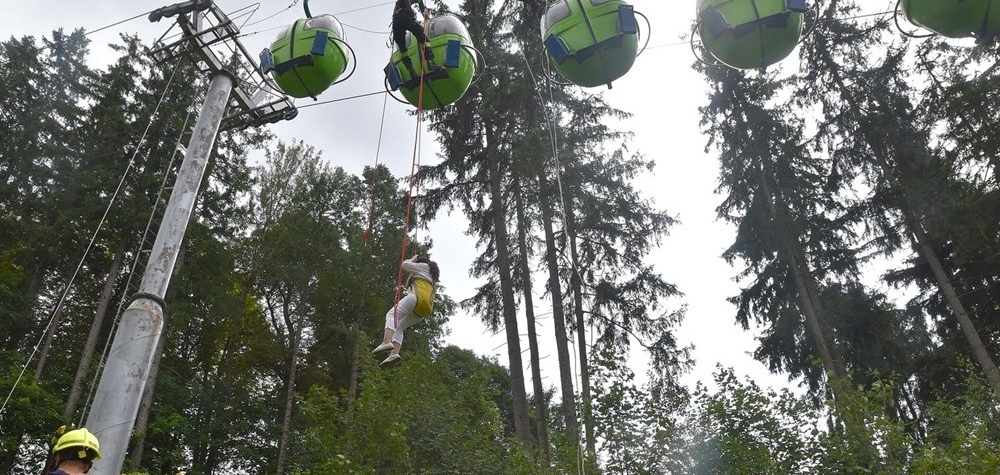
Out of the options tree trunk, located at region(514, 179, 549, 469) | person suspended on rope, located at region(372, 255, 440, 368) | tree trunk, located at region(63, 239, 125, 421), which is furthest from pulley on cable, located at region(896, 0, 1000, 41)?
tree trunk, located at region(63, 239, 125, 421)

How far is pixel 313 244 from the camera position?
1844 cm

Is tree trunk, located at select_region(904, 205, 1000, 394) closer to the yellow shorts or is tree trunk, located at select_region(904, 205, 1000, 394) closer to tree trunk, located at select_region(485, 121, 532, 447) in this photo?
tree trunk, located at select_region(485, 121, 532, 447)

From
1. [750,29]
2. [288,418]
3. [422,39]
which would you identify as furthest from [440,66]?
[288,418]

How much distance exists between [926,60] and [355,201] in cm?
1533

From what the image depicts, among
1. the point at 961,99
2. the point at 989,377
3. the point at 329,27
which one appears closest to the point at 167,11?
the point at 329,27

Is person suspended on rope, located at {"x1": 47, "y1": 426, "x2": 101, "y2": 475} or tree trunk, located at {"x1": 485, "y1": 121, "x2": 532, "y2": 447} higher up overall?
tree trunk, located at {"x1": 485, "y1": 121, "x2": 532, "y2": 447}

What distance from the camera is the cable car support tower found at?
144 inches

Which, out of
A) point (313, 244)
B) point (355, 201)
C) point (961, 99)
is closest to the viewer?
point (961, 99)

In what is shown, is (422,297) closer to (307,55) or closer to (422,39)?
(422,39)

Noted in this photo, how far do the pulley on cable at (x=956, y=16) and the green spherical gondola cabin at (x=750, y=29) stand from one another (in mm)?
819

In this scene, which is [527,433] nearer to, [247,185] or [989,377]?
[989,377]

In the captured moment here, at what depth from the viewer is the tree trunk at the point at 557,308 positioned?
13.0m

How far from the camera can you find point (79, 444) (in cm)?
299

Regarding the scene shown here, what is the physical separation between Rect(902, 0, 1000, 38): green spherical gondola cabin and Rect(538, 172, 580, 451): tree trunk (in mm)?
9255
